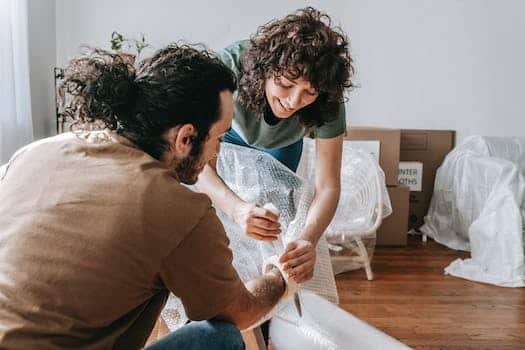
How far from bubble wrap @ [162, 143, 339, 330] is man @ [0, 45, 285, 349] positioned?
0.47 metres

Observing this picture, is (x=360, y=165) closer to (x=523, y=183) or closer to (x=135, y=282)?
(x=523, y=183)

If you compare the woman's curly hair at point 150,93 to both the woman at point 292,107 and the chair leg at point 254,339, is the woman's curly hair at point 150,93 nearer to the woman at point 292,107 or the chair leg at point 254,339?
the woman at point 292,107

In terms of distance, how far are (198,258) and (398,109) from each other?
9.97ft

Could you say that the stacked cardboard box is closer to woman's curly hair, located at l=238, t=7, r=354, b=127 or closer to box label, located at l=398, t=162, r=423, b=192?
box label, located at l=398, t=162, r=423, b=192

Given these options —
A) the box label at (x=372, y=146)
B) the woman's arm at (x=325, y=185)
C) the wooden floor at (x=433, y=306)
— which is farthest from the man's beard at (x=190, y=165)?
the box label at (x=372, y=146)

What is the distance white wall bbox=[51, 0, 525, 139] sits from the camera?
3.04m

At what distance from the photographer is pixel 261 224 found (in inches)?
43.3

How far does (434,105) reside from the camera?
11.2ft

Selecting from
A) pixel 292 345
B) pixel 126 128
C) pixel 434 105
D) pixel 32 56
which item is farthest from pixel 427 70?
pixel 126 128

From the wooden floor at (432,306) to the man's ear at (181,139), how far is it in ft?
2.74

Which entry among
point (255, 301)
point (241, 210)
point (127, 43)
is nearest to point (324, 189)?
point (241, 210)

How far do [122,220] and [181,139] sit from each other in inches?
6.6

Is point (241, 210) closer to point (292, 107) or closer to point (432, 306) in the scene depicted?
point (292, 107)

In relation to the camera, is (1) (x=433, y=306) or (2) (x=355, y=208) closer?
(1) (x=433, y=306)
